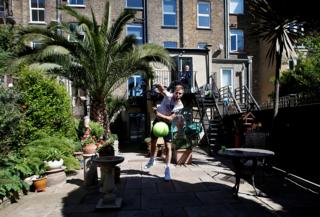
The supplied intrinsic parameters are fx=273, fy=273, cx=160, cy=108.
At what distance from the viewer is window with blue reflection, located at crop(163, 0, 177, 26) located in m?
20.0

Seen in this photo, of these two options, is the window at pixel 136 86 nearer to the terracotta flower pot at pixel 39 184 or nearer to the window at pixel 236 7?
the window at pixel 236 7

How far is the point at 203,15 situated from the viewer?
67.6ft

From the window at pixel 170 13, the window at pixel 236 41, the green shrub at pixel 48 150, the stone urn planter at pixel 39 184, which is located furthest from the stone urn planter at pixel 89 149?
the window at pixel 236 41

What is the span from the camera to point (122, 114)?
57.7 ft

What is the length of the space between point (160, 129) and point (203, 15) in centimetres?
1705

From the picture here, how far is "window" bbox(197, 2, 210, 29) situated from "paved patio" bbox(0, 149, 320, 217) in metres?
16.3

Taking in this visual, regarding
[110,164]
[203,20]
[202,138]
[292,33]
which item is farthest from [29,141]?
[203,20]

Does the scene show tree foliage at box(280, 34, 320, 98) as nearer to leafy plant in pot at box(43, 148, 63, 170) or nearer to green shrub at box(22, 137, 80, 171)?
green shrub at box(22, 137, 80, 171)

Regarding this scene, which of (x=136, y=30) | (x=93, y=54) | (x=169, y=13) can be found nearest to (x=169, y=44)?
(x=169, y=13)

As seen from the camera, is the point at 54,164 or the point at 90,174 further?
the point at 54,164

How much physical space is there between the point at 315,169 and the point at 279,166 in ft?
3.72

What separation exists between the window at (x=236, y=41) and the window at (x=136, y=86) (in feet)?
27.0

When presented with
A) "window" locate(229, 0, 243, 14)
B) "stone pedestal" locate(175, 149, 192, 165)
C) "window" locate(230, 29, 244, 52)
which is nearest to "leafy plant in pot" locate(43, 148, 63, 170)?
"stone pedestal" locate(175, 149, 192, 165)

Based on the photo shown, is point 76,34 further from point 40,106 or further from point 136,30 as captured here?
point 136,30
